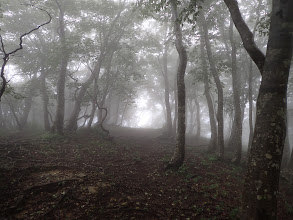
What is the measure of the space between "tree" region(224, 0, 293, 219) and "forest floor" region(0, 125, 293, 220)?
2.40m

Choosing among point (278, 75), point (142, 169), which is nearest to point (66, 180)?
point (142, 169)

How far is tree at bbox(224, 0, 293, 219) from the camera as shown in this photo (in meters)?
3.34

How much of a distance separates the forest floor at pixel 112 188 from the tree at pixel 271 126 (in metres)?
2.40

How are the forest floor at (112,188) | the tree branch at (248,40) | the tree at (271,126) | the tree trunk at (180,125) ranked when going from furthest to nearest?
the tree trunk at (180,125) → the forest floor at (112,188) → the tree branch at (248,40) → the tree at (271,126)

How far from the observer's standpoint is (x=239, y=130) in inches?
468

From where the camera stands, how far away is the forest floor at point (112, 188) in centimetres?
523

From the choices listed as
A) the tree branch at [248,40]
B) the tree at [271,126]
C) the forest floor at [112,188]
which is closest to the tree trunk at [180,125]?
the forest floor at [112,188]

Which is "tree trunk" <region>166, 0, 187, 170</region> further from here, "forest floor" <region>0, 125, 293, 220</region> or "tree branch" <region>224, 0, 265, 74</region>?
"tree branch" <region>224, 0, 265, 74</region>

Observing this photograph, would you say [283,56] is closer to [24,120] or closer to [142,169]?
[142,169]

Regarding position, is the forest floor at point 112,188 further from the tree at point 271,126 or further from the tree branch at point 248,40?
the tree branch at point 248,40

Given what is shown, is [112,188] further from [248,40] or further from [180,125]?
[248,40]

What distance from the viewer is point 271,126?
356 centimetres

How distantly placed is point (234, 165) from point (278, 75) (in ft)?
30.5

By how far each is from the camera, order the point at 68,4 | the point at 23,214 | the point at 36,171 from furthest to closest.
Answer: the point at 68,4
the point at 36,171
the point at 23,214
